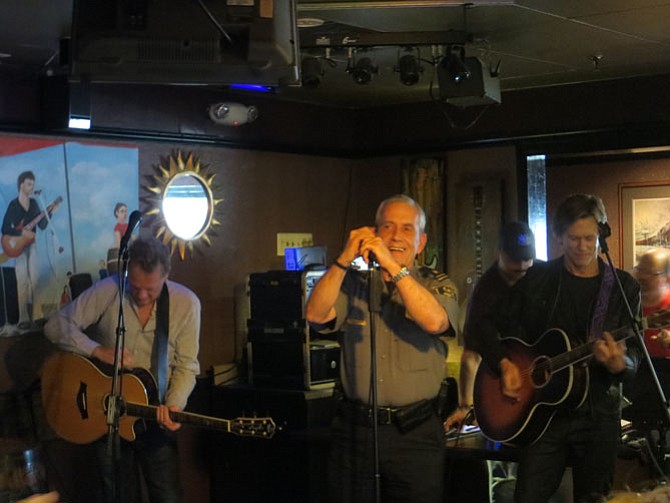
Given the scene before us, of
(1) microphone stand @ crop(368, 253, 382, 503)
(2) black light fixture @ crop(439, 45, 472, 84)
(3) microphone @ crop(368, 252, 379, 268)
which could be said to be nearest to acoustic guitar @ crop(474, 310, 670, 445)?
(1) microphone stand @ crop(368, 253, 382, 503)

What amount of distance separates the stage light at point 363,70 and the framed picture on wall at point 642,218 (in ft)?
10.4

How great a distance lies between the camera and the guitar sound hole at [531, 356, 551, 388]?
4062 millimetres

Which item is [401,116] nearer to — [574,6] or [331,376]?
[331,376]

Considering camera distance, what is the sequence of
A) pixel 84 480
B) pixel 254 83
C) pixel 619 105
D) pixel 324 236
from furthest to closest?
pixel 324 236 → pixel 619 105 → pixel 84 480 → pixel 254 83

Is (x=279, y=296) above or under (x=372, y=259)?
under

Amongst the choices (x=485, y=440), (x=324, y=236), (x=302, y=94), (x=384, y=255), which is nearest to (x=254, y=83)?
(x=384, y=255)

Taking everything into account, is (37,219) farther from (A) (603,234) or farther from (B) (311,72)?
(A) (603,234)

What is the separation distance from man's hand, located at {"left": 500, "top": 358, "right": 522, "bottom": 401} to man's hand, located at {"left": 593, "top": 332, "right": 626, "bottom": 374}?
0.48 metres

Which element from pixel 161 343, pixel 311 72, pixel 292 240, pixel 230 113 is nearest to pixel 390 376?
pixel 161 343

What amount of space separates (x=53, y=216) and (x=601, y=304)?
2927 millimetres

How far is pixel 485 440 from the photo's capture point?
15.6ft

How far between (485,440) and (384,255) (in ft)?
5.74

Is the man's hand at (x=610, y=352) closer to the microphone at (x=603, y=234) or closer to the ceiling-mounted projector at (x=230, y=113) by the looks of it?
the microphone at (x=603, y=234)

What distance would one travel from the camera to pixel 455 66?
15.2ft
